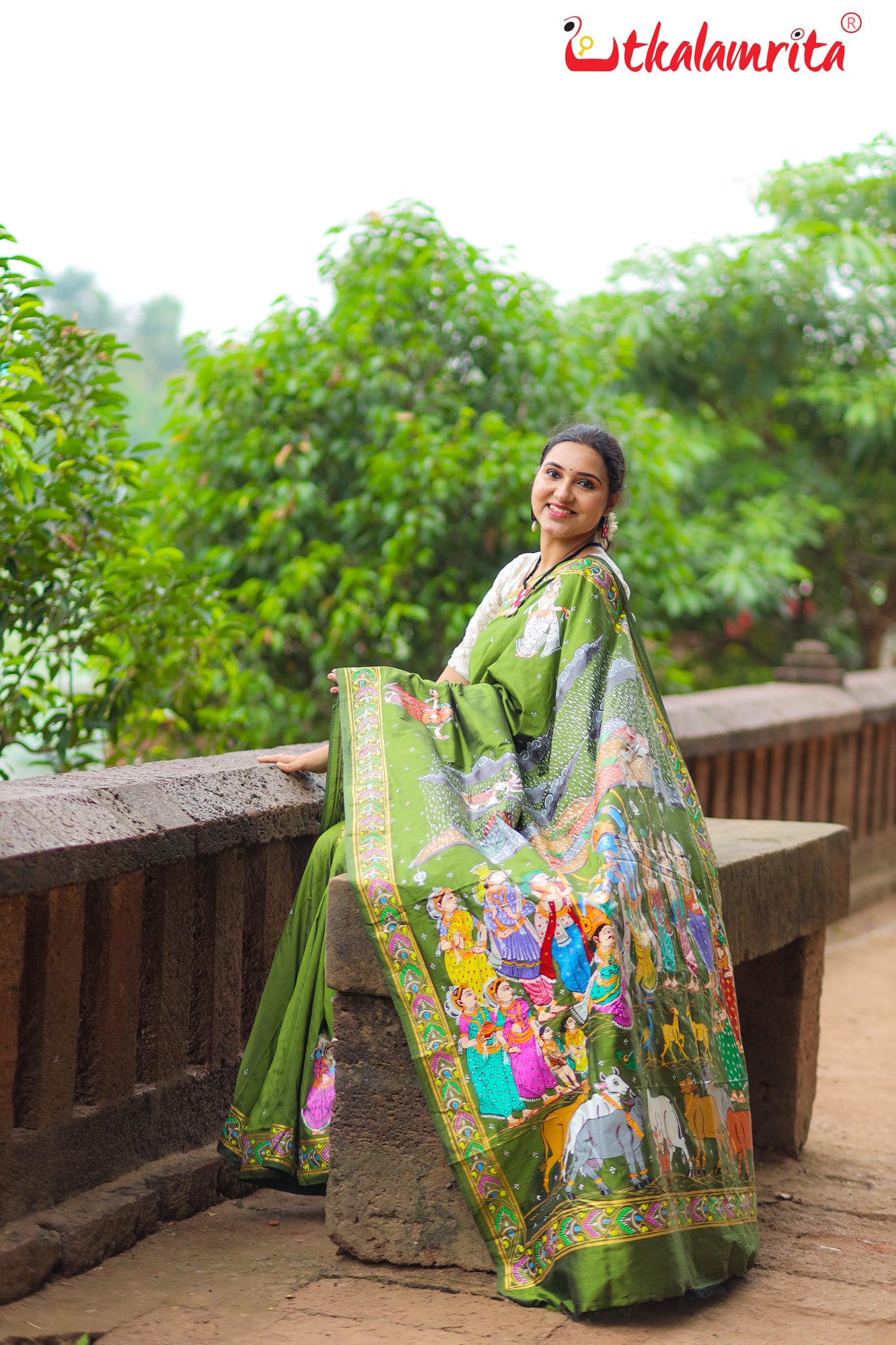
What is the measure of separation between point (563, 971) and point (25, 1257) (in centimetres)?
99

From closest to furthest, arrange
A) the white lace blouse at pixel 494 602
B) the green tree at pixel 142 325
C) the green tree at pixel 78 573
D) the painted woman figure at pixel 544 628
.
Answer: the painted woman figure at pixel 544 628, the white lace blouse at pixel 494 602, the green tree at pixel 78 573, the green tree at pixel 142 325

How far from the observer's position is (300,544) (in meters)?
5.65

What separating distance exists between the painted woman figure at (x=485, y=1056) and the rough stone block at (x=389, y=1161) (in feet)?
0.40

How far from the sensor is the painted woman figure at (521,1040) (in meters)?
2.32

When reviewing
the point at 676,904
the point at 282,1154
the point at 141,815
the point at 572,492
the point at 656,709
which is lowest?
the point at 282,1154

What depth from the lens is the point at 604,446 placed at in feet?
9.71

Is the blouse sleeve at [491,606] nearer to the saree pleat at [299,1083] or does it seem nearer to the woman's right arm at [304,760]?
the woman's right arm at [304,760]

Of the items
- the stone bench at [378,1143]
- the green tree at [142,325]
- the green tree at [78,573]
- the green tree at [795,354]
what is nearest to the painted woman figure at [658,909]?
the stone bench at [378,1143]

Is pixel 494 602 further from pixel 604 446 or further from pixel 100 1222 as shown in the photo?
pixel 100 1222

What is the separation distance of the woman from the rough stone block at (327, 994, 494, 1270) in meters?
0.08

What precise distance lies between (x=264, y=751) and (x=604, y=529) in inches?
35.3

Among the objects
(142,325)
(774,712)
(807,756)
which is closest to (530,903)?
(774,712)

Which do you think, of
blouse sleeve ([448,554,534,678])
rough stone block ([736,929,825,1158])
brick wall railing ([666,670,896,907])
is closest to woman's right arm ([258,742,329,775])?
blouse sleeve ([448,554,534,678])

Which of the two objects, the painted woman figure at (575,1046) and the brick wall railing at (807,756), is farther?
the brick wall railing at (807,756)
